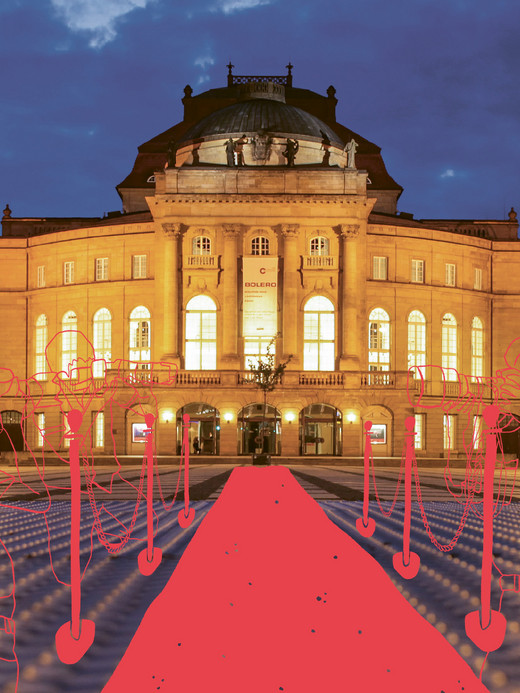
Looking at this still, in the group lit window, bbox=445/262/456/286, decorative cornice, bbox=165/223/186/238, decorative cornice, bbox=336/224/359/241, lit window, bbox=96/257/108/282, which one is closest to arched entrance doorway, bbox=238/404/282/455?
decorative cornice, bbox=336/224/359/241

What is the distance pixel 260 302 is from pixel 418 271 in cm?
1495

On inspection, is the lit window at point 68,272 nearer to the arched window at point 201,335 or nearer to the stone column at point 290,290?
the arched window at point 201,335

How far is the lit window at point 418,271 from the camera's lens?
71750mm

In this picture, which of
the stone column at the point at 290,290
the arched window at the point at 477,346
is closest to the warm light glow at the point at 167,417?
the stone column at the point at 290,290

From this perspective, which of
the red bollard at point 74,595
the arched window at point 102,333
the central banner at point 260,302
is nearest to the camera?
the red bollard at point 74,595

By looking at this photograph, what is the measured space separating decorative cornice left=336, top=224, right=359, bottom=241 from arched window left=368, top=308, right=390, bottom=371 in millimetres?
7039

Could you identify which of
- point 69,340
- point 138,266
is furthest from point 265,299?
point 69,340

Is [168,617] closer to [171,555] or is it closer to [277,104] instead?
[171,555]

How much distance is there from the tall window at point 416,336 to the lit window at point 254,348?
40.8 ft

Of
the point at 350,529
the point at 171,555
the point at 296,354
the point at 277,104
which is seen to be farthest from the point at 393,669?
the point at 277,104

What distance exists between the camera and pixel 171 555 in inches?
403

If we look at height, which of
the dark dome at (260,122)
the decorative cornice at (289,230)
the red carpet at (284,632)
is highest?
the dark dome at (260,122)

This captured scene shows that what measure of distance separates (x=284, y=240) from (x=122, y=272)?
14.1 m

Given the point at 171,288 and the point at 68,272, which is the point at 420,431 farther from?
the point at 68,272
